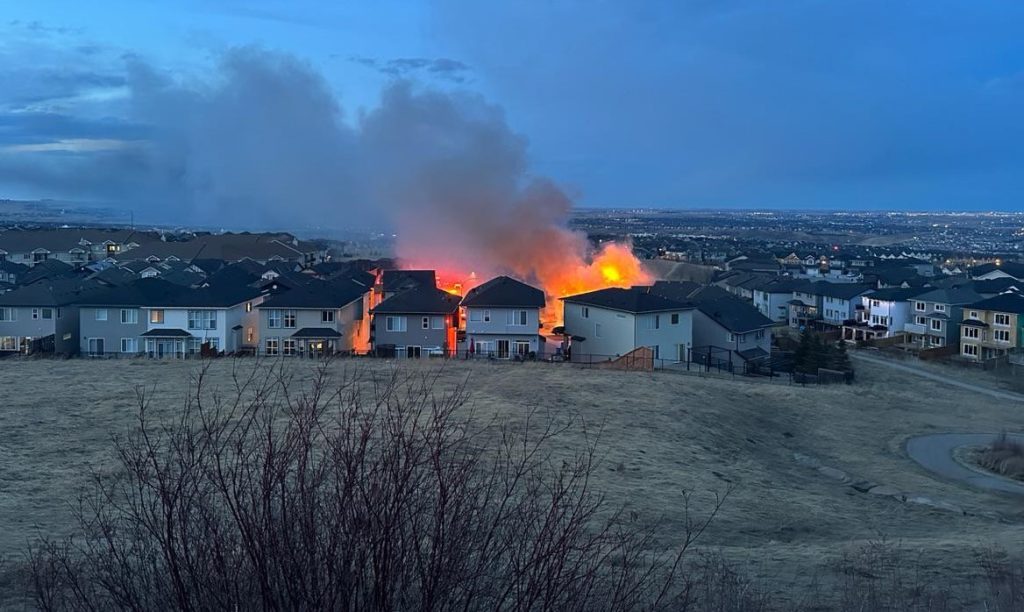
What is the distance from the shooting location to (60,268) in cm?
4416

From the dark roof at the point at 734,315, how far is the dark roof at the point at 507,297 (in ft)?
22.4

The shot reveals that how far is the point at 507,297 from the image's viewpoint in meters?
28.3

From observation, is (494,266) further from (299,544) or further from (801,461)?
(299,544)

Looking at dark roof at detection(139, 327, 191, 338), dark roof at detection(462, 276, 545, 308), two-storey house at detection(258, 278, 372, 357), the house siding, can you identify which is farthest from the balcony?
the house siding

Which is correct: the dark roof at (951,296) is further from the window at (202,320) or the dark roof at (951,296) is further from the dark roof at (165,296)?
the window at (202,320)

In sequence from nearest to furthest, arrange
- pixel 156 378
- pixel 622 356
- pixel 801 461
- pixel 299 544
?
pixel 299 544 < pixel 801 461 < pixel 156 378 < pixel 622 356

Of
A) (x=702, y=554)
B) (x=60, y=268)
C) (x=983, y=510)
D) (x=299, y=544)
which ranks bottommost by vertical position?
(x=983, y=510)

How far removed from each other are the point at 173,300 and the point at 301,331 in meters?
4.77

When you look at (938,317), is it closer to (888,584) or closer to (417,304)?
(417,304)

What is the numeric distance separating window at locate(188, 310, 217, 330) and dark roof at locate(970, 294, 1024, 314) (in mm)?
33565

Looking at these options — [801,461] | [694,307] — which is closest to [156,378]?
[801,461]

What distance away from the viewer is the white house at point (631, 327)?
27.3 metres

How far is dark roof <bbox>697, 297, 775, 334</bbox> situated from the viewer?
30031 millimetres

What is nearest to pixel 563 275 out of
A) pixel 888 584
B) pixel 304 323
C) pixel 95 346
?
pixel 304 323
